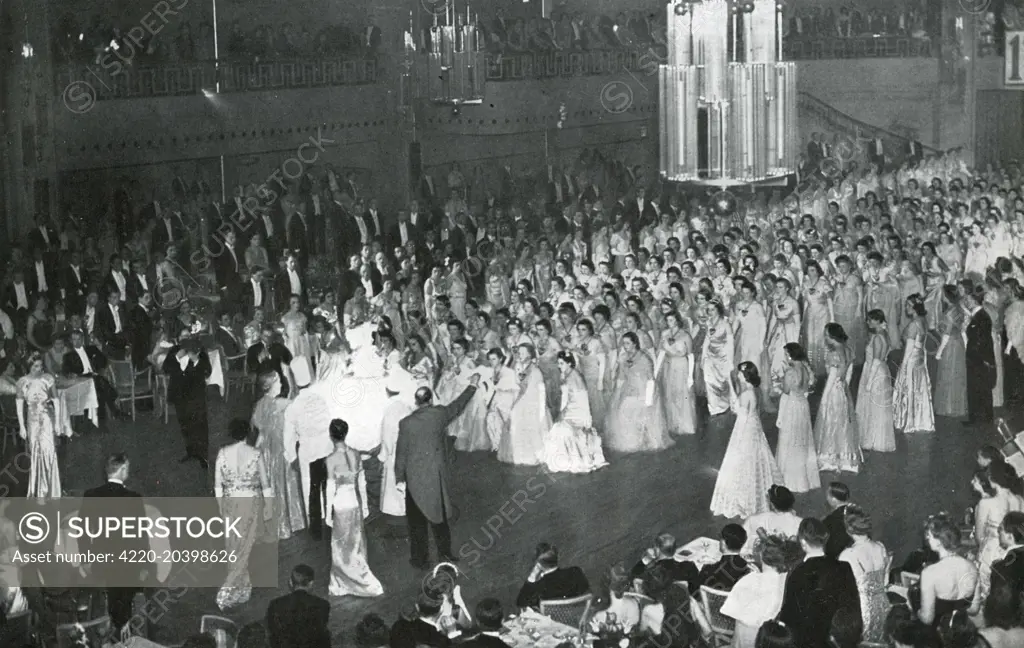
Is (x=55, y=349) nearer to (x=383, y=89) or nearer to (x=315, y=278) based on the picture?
(x=315, y=278)

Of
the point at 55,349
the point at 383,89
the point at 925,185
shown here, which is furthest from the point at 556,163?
the point at 55,349

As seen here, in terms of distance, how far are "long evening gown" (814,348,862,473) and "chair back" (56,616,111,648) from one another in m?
6.37

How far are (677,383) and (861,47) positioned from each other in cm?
1949

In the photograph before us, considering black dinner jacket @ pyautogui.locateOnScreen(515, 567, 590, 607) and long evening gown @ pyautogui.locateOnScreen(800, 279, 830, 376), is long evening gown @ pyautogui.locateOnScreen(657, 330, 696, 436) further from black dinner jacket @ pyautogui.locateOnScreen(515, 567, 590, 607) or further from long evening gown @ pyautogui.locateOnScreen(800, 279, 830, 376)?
black dinner jacket @ pyautogui.locateOnScreen(515, 567, 590, 607)

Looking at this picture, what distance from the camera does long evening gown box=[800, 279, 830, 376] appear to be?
14844 mm

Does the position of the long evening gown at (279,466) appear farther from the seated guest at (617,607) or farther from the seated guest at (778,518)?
the seated guest at (778,518)

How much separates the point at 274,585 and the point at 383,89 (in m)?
15.6

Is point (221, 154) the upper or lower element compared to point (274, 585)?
upper

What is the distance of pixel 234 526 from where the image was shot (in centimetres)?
929

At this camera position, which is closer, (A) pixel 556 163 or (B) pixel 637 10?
(A) pixel 556 163

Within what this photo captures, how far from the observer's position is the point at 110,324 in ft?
45.6

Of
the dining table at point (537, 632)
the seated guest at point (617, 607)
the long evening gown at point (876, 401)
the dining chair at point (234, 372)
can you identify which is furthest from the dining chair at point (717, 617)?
Result: the dining chair at point (234, 372)

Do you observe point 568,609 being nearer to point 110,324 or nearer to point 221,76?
point 110,324

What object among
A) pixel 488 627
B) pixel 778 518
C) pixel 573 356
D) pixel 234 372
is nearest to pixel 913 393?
pixel 573 356
